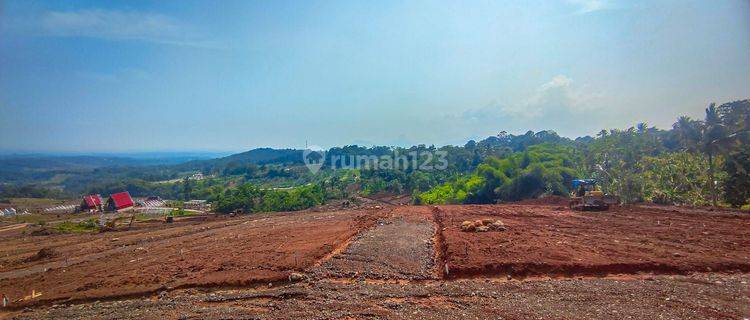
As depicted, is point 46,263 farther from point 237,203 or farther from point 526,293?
point 237,203

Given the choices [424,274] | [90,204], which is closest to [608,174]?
[424,274]

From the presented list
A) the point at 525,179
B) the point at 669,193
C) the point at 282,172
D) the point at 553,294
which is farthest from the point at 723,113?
the point at 282,172

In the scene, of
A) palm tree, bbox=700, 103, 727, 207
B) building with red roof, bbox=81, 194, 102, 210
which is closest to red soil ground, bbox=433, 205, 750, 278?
palm tree, bbox=700, 103, 727, 207

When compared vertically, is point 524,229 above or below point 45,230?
above

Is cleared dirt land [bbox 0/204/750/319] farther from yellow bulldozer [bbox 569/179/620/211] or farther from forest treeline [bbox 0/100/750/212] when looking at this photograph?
forest treeline [bbox 0/100/750/212]

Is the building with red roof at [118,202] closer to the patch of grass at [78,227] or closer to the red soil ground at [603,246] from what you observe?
the patch of grass at [78,227]

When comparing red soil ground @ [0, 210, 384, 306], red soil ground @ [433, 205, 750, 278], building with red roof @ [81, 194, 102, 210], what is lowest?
building with red roof @ [81, 194, 102, 210]

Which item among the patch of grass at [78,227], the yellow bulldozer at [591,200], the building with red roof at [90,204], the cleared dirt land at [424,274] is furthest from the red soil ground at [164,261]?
the building with red roof at [90,204]

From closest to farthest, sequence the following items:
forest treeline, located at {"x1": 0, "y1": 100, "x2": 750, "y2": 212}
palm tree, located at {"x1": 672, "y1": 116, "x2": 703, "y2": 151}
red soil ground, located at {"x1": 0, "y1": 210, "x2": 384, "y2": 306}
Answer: red soil ground, located at {"x1": 0, "y1": 210, "x2": 384, "y2": 306} → forest treeline, located at {"x1": 0, "y1": 100, "x2": 750, "y2": 212} → palm tree, located at {"x1": 672, "y1": 116, "x2": 703, "y2": 151}

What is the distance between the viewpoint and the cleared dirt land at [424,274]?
9.95 meters

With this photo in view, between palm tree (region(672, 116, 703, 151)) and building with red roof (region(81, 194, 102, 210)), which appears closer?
palm tree (region(672, 116, 703, 151))

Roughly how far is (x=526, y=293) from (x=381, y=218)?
539 inches

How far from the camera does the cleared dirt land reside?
9953 mm

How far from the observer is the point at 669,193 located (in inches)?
1197
